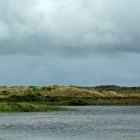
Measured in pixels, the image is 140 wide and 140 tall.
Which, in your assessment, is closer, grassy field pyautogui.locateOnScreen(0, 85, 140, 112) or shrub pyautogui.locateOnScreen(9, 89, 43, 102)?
grassy field pyautogui.locateOnScreen(0, 85, 140, 112)

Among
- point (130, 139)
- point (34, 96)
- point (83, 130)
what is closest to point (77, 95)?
point (34, 96)

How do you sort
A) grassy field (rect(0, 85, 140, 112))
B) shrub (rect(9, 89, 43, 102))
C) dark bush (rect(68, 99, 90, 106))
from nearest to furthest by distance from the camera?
grassy field (rect(0, 85, 140, 112))
dark bush (rect(68, 99, 90, 106))
shrub (rect(9, 89, 43, 102))

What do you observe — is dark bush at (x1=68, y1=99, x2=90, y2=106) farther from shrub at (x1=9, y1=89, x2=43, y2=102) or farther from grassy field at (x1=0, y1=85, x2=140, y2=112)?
shrub at (x1=9, y1=89, x2=43, y2=102)

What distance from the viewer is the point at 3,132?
42.1 meters

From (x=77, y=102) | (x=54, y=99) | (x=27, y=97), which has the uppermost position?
(x=27, y=97)

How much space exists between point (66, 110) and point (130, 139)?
38.7 m

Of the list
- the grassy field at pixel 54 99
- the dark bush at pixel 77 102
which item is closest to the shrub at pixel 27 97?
the grassy field at pixel 54 99

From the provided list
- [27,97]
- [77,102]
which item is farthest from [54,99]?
[77,102]

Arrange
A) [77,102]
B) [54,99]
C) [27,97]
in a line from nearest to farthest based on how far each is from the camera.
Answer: [77,102], [54,99], [27,97]

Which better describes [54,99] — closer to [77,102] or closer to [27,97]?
[27,97]

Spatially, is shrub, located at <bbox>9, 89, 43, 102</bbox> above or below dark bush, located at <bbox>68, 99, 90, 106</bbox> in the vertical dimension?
above

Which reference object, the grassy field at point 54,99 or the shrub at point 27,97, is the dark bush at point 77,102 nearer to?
the grassy field at point 54,99

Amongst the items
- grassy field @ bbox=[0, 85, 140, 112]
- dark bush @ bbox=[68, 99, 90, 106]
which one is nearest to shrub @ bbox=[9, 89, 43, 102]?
grassy field @ bbox=[0, 85, 140, 112]

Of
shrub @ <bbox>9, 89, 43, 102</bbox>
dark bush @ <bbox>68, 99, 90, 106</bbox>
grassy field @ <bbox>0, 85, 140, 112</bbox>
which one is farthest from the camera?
shrub @ <bbox>9, 89, 43, 102</bbox>
